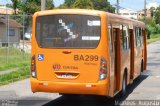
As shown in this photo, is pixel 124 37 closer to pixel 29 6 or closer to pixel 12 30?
pixel 12 30

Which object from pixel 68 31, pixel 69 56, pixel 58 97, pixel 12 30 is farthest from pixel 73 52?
pixel 12 30

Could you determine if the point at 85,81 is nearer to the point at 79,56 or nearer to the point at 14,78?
the point at 79,56

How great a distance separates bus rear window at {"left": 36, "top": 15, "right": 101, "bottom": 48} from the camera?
1156cm

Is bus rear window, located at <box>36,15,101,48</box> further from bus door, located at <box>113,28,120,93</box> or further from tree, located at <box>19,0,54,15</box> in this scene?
tree, located at <box>19,0,54,15</box>

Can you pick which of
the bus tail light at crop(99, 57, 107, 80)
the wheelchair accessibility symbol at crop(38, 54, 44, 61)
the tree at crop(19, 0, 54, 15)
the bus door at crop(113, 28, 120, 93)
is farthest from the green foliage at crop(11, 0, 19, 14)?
the bus tail light at crop(99, 57, 107, 80)

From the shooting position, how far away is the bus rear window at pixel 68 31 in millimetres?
11562

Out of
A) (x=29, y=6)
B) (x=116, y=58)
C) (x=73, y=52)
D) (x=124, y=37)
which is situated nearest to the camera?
(x=73, y=52)

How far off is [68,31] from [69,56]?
2.11ft

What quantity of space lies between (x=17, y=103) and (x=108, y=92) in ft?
8.76

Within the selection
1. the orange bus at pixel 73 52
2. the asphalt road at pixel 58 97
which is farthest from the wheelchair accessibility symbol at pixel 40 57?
the asphalt road at pixel 58 97

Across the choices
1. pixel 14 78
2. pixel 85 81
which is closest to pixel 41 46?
pixel 85 81

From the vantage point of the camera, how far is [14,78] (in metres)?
19.4

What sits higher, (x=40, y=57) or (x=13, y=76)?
(x=40, y=57)

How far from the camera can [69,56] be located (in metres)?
11.7
